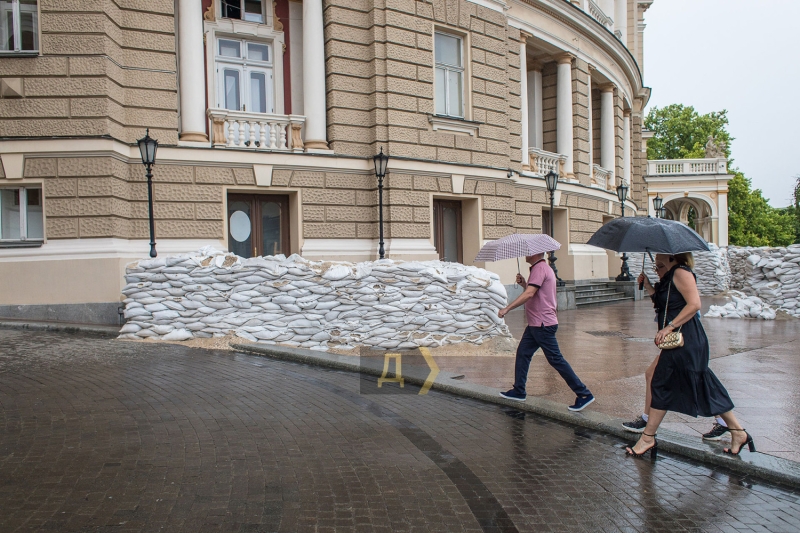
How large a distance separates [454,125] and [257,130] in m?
5.43

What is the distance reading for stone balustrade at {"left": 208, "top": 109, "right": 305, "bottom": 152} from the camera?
14438 millimetres

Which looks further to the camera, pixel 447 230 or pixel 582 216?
pixel 582 216

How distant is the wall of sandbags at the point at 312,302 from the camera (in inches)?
392

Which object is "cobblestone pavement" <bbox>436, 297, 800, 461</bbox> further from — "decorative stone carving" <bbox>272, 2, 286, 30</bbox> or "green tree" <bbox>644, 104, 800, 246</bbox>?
"green tree" <bbox>644, 104, 800, 246</bbox>

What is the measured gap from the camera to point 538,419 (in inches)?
238

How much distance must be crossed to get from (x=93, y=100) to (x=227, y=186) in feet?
10.8

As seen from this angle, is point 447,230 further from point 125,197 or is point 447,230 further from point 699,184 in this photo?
point 699,184

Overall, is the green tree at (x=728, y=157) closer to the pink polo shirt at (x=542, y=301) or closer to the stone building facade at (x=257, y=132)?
the stone building facade at (x=257, y=132)

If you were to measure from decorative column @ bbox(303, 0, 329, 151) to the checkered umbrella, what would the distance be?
31.4 feet

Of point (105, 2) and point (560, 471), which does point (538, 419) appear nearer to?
point (560, 471)

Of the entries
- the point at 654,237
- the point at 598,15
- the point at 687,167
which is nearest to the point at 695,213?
the point at 687,167

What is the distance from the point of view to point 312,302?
10102 mm

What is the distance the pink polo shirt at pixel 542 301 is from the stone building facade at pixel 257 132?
9.08 metres

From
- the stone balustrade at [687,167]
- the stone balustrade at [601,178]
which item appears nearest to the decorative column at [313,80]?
the stone balustrade at [601,178]
